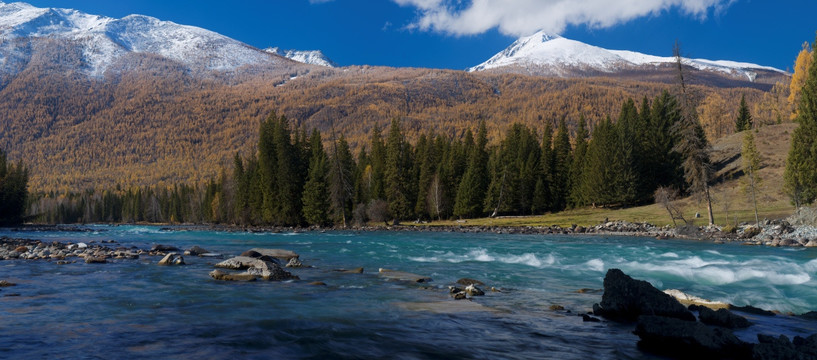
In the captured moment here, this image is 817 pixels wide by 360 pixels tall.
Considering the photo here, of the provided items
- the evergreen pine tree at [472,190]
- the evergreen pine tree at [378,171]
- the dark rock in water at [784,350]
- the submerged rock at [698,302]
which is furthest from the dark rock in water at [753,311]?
the evergreen pine tree at [378,171]

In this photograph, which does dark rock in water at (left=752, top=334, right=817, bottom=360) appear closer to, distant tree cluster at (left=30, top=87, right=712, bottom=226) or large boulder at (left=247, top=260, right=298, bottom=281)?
large boulder at (left=247, top=260, right=298, bottom=281)

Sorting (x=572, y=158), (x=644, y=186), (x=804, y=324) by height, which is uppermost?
(x=572, y=158)

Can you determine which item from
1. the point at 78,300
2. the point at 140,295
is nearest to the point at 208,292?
the point at 140,295

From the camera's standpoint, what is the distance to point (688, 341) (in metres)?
7.97

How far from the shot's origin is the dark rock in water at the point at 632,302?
1017 cm

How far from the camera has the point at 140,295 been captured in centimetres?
1330

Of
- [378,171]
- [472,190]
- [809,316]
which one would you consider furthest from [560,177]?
[809,316]

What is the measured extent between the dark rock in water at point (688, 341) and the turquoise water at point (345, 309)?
0.48 metres

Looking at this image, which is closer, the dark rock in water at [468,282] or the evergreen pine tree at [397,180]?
the dark rock in water at [468,282]

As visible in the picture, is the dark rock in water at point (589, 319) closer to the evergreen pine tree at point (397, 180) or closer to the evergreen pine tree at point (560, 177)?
the evergreen pine tree at point (397, 180)

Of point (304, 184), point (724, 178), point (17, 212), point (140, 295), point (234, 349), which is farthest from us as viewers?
point (17, 212)

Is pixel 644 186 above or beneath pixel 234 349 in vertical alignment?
above

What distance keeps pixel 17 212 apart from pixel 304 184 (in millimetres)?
57923

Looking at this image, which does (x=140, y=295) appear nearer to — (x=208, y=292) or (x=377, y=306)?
(x=208, y=292)
